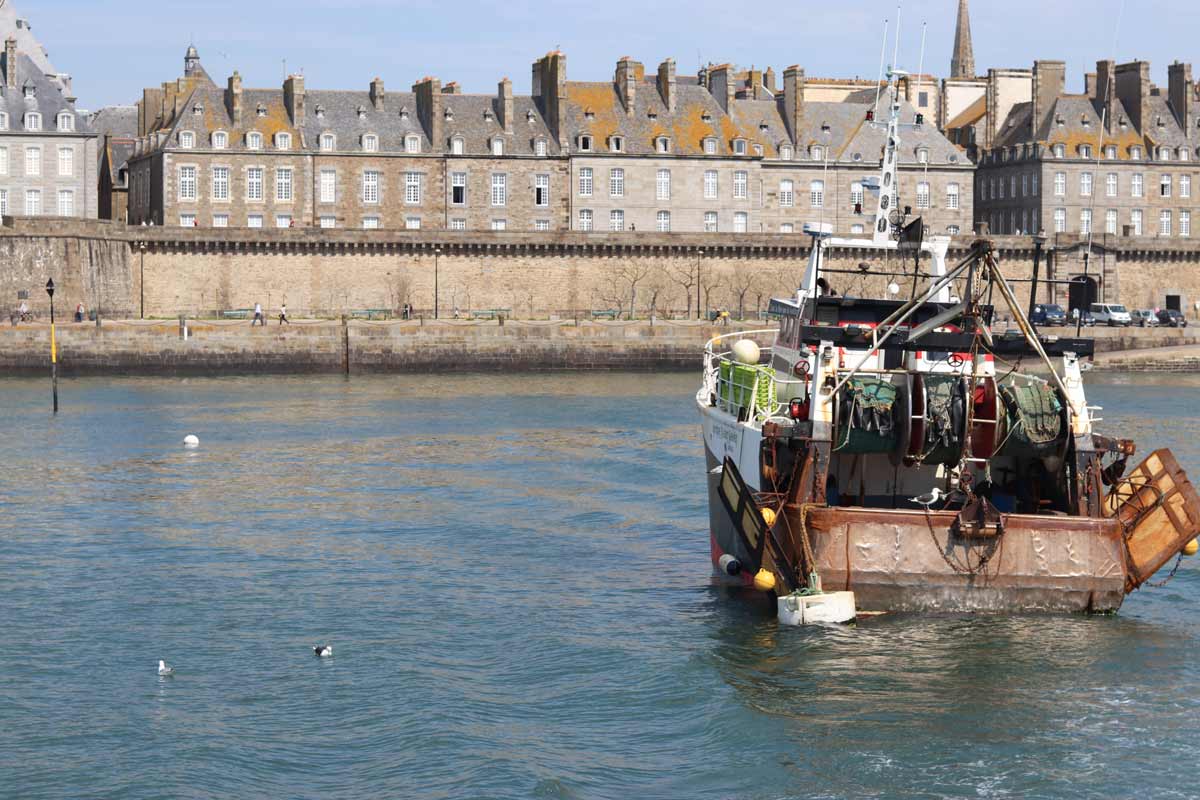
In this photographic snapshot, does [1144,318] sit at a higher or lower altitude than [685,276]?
lower

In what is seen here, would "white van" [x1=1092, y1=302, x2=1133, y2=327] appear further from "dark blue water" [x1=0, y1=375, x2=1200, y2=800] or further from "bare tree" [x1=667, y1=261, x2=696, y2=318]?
"dark blue water" [x1=0, y1=375, x2=1200, y2=800]

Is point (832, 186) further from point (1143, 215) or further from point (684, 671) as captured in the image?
point (684, 671)

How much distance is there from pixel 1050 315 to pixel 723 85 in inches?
850

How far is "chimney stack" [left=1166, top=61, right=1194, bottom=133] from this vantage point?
315 feet

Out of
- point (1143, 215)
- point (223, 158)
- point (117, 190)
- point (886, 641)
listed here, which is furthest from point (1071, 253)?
point (886, 641)

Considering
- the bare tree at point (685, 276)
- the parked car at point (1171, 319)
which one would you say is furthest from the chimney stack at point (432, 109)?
the parked car at point (1171, 319)

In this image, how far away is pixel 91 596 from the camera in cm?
2481

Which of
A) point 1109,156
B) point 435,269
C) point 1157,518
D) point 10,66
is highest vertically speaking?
point 10,66

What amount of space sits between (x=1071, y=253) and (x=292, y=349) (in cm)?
4190

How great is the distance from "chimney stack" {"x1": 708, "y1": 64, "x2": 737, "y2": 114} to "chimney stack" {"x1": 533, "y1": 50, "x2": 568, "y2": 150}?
8806mm

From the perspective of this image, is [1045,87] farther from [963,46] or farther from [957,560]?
[957,560]

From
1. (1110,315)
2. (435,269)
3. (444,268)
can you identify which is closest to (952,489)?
(1110,315)

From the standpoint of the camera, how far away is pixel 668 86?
89.8 m

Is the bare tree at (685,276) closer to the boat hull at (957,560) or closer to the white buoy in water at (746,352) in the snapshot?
the white buoy in water at (746,352)
